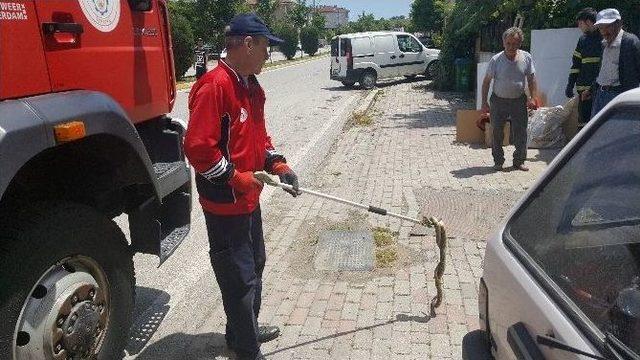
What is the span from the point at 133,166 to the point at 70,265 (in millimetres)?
660

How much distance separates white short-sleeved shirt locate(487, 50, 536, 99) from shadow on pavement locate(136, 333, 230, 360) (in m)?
4.97

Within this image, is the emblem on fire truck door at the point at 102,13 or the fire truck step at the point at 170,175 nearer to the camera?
the emblem on fire truck door at the point at 102,13

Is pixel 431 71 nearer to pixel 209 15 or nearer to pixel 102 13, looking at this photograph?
pixel 209 15

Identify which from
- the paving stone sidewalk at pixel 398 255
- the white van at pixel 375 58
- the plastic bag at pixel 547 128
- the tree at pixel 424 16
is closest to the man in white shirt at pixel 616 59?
the paving stone sidewalk at pixel 398 255

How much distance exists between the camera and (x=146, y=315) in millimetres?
3785

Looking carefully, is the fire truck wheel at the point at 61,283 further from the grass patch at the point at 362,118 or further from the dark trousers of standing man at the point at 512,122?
the grass patch at the point at 362,118

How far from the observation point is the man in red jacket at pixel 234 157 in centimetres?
265

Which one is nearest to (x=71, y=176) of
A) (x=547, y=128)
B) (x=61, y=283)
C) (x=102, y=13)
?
(x=61, y=283)

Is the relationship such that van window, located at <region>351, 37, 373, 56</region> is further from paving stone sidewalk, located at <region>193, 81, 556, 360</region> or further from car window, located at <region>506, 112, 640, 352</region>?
car window, located at <region>506, 112, 640, 352</region>

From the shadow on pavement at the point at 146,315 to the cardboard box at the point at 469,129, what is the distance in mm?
6477

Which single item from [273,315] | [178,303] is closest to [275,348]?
[273,315]

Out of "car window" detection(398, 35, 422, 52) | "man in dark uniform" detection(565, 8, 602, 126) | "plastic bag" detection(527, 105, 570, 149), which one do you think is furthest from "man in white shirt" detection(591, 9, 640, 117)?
"car window" detection(398, 35, 422, 52)

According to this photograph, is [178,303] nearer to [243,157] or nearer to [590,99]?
[243,157]

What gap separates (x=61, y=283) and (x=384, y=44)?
62.0 feet
